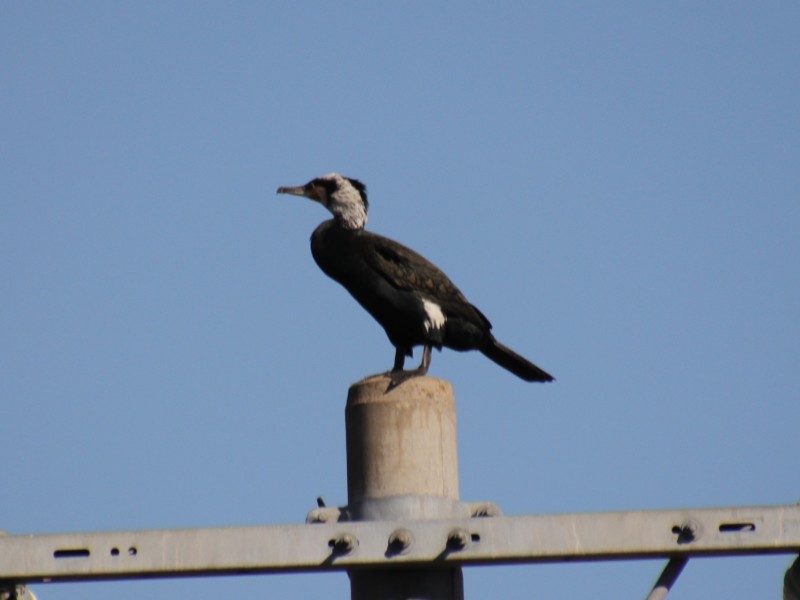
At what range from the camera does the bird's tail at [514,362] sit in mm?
6656

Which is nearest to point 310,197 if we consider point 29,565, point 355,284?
point 355,284

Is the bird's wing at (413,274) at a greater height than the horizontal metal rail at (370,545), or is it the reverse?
the bird's wing at (413,274)

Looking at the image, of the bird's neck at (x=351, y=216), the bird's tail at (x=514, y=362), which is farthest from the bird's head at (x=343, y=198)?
the bird's tail at (x=514, y=362)

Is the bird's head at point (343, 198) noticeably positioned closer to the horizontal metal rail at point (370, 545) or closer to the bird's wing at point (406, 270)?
the bird's wing at point (406, 270)

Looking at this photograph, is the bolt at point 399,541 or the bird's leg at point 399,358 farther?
the bird's leg at point 399,358

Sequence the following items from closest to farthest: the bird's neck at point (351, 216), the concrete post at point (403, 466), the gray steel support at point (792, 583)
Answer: the gray steel support at point (792, 583) < the concrete post at point (403, 466) < the bird's neck at point (351, 216)

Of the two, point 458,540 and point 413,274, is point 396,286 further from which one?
point 458,540

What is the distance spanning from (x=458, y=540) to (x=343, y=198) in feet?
13.5

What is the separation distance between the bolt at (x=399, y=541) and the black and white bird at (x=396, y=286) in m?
3.47

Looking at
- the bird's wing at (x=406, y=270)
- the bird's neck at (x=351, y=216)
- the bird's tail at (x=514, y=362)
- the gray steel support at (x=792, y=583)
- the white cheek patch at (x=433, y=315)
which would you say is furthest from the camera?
the bird's tail at (x=514, y=362)

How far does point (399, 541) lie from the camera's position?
2453 mm

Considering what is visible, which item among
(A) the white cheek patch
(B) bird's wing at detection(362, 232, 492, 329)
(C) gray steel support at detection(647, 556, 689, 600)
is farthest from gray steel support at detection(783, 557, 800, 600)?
(B) bird's wing at detection(362, 232, 492, 329)

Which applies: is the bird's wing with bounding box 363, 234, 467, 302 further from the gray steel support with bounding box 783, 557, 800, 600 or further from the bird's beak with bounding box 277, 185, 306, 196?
the gray steel support with bounding box 783, 557, 800, 600

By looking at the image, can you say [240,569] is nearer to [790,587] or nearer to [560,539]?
[560,539]
